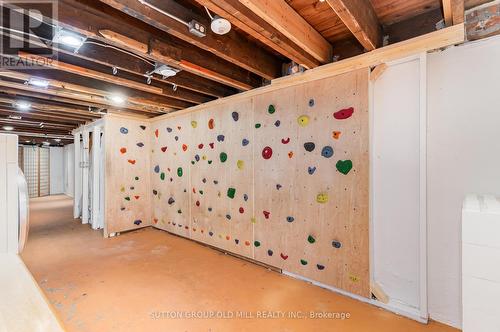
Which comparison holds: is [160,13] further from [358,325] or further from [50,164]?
[50,164]

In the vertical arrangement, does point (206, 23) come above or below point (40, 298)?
above

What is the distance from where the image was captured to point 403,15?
2.09 meters

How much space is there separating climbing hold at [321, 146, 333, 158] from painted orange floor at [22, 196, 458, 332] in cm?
140

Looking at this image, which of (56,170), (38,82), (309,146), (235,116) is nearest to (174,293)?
(309,146)

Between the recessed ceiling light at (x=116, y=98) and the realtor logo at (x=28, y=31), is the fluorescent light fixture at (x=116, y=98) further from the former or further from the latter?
the realtor logo at (x=28, y=31)

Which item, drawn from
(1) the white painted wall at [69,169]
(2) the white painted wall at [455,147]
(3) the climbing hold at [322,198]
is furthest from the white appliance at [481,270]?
(1) the white painted wall at [69,169]

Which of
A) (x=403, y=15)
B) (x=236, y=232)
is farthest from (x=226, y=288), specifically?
(x=403, y=15)

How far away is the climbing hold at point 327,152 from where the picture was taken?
8.13 ft

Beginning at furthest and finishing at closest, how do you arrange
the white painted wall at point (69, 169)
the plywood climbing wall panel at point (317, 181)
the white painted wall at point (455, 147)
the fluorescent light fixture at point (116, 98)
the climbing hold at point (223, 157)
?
1. the white painted wall at point (69, 169)
2. the climbing hold at point (223, 157)
3. the fluorescent light fixture at point (116, 98)
4. the plywood climbing wall panel at point (317, 181)
5. the white painted wall at point (455, 147)

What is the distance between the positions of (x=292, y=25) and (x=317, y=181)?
149cm

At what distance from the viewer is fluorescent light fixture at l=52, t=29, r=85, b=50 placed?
1862 mm

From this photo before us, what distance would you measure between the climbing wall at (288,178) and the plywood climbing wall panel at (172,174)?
35mm

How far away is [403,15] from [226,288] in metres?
3.08

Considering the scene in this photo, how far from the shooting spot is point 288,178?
2.82 m
